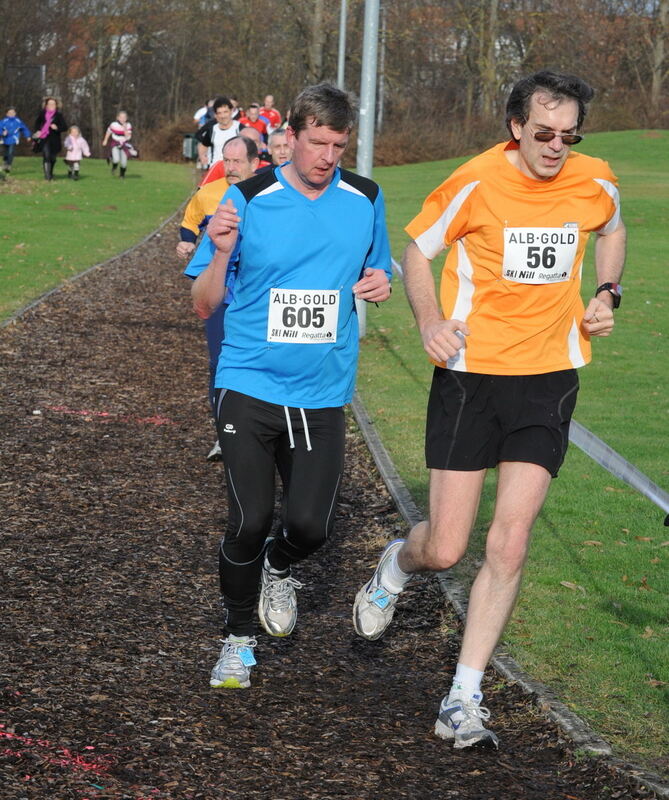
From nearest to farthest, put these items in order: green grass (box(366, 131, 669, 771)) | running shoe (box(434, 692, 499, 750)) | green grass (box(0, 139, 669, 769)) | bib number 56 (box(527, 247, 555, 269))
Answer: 1. running shoe (box(434, 692, 499, 750))
2. bib number 56 (box(527, 247, 555, 269))
3. green grass (box(366, 131, 669, 771))
4. green grass (box(0, 139, 669, 769))

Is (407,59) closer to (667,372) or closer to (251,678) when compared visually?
(667,372)

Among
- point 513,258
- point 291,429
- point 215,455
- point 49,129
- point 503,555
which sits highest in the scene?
point 513,258

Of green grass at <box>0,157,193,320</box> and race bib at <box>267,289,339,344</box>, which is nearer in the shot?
race bib at <box>267,289,339,344</box>

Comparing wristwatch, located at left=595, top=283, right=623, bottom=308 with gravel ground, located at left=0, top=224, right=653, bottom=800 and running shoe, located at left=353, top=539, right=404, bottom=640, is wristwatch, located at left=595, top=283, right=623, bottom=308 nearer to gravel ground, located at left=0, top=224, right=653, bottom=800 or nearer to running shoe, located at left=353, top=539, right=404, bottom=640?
running shoe, located at left=353, top=539, right=404, bottom=640

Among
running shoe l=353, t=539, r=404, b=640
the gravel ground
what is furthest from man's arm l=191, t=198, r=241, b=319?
the gravel ground

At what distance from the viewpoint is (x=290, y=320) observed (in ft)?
14.9

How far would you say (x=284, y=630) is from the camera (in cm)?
518

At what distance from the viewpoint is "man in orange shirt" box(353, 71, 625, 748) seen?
14.2 ft

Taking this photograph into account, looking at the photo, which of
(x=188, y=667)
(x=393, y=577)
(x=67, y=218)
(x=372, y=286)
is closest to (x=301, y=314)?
(x=372, y=286)

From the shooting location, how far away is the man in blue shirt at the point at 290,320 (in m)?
4.52

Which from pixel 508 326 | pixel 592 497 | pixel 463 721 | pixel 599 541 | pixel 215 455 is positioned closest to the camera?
pixel 463 721

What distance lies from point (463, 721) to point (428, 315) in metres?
1.41

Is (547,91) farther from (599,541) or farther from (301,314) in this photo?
(599,541)

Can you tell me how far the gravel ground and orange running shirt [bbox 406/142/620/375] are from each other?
1349mm
